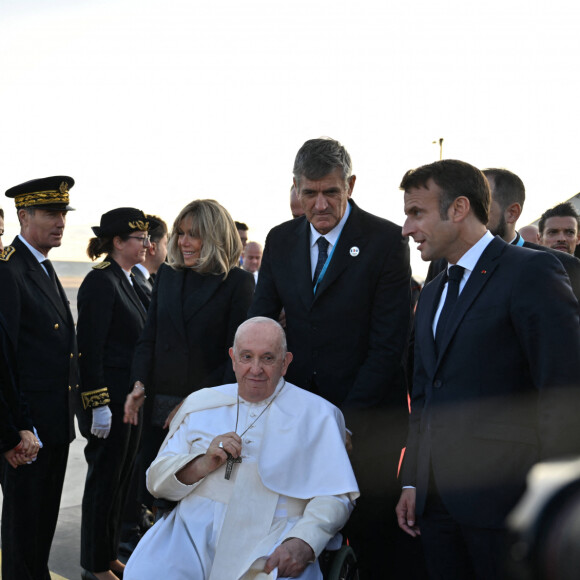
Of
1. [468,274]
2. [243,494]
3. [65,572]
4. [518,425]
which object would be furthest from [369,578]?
[65,572]

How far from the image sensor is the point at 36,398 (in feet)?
12.4

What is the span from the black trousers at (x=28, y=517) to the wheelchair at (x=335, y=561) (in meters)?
1.01

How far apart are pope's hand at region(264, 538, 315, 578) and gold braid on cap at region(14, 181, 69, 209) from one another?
2.39 metres

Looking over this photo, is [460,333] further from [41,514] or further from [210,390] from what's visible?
[41,514]

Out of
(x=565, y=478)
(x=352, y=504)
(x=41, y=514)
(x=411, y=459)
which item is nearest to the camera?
(x=565, y=478)

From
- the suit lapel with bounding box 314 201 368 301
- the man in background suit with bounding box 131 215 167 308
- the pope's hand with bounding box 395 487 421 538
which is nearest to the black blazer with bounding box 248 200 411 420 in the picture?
the suit lapel with bounding box 314 201 368 301

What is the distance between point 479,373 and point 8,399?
86.2 inches

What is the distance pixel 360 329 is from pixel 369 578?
1265 mm

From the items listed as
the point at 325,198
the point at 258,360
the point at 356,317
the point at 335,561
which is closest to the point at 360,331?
the point at 356,317

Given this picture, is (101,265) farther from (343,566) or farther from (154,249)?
(343,566)

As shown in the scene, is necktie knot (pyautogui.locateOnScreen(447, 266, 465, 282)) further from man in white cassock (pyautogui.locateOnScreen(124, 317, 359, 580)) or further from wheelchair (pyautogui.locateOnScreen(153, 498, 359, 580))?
wheelchair (pyautogui.locateOnScreen(153, 498, 359, 580))

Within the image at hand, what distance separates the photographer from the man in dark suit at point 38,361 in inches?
143

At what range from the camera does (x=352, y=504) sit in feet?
Answer: 9.86

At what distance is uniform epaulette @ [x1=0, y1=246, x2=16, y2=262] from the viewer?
3678 mm
